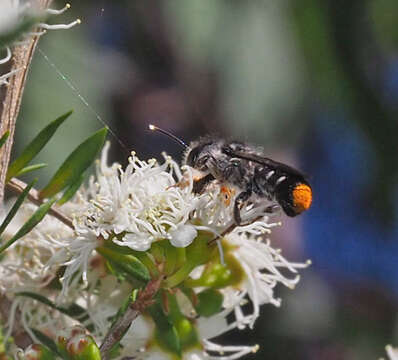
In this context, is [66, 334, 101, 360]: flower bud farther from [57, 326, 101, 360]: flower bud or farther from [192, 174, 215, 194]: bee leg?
[192, 174, 215, 194]: bee leg

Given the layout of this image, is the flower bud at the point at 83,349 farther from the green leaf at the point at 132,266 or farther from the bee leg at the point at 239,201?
the bee leg at the point at 239,201

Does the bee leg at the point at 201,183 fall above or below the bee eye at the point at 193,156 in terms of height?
below

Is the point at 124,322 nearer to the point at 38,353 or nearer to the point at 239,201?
the point at 38,353

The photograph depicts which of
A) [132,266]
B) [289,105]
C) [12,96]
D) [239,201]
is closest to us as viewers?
[12,96]

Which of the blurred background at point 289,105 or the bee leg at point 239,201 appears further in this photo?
the blurred background at point 289,105

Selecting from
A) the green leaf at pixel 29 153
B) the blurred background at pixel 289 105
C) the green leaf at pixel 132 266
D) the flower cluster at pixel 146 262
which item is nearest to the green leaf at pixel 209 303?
the flower cluster at pixel 146 262

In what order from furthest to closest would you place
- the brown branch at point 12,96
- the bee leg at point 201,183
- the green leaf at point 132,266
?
the bee leg at point 201,183
the green leaf at point 132,266
the brown branch at point 12,96

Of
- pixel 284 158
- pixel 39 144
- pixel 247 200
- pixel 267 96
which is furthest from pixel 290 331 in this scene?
pixel 39 144

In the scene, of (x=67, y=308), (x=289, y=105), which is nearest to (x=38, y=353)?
(x=67, y=308)
